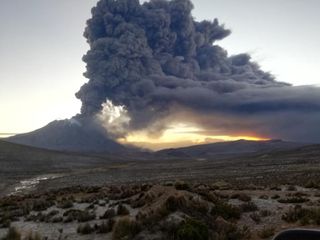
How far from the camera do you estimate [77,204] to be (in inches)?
1107

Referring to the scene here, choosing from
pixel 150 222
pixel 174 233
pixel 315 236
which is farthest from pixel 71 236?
pixel 315 236

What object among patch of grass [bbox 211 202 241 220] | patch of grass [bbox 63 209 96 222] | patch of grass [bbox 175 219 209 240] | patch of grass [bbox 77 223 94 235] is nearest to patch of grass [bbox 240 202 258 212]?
patch of grass [bbox 211 202 241 220]

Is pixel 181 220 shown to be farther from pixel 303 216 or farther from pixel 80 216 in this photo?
pixel 80 216

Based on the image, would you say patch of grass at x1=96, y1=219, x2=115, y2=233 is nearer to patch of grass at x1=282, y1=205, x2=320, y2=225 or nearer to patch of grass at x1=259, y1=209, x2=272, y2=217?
patch of grass at x1=259, y1=209, x2=272, y2=217

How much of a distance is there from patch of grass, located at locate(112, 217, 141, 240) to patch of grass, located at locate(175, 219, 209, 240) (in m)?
1.69

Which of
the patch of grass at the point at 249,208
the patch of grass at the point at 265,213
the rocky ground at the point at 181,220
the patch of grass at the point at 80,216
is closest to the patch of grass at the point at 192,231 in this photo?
the rocky ground at the point at 181,220

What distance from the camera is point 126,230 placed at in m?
15.6

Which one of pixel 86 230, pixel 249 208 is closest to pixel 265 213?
pixel 249 208

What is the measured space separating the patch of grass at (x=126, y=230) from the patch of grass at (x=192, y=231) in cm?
169

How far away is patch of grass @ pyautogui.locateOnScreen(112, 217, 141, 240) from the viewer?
15.3 meters

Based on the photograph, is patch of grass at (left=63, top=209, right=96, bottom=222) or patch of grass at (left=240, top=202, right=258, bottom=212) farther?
patch of grass at (left=63, top=209, right=96, bottom=222)

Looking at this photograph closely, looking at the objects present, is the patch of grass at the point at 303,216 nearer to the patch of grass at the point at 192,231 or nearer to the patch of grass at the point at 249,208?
the patch of grass at the point at 249,208

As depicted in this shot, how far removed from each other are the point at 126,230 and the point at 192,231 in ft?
9.35

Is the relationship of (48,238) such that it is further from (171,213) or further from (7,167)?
(7,167)
